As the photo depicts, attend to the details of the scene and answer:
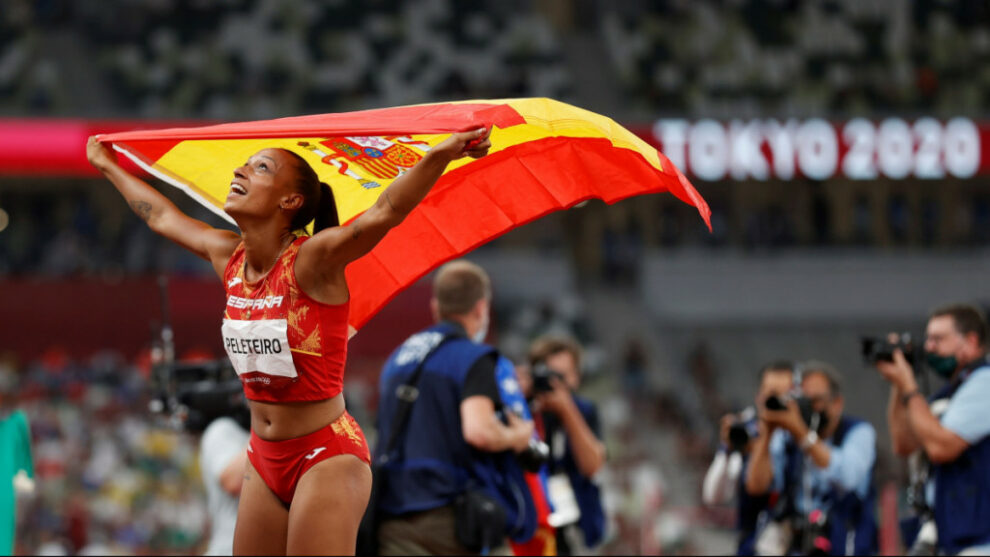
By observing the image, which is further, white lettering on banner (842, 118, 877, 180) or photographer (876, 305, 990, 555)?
white lettering on banner (842, 118, 877, 180)

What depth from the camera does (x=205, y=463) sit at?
4.96m

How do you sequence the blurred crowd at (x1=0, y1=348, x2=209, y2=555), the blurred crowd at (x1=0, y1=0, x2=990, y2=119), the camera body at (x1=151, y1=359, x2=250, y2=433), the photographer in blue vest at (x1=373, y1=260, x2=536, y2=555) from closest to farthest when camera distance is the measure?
the photographer in blue vest at (x1=373, y1=260, x2=536, y2=555) < the camera body at (x1=151, y1=359, x2=250, y2=433) < the blurred crowd at (x1=0, y1=348, x2=209, y2=555) < the blurred crowd at (x1=0, y1=0, x2=990, y2=119)

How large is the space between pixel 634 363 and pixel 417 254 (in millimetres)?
13481

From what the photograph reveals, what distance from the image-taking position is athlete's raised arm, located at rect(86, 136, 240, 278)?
4094 millimetres

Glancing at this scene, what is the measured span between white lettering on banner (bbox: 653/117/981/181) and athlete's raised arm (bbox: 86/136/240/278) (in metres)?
14.4

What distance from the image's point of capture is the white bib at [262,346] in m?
3.61

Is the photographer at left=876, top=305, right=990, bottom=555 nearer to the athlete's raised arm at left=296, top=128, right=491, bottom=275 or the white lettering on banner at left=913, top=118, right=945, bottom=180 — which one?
the athlete's raised arm at left=296, top=128, right=491, bottom=275

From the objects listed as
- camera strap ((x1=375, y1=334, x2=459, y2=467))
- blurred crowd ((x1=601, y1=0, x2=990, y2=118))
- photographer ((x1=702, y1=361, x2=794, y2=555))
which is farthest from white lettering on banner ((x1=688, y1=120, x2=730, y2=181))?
camera strap ((x1=375, y1=334, x2=459, y2=467))

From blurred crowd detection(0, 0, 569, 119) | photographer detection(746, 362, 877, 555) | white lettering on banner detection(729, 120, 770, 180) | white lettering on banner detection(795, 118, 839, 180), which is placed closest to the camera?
photographer detection(746, 362, 877, 555)

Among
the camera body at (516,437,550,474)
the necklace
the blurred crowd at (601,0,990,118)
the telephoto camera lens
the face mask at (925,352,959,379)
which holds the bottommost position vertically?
the telephoto camera lens

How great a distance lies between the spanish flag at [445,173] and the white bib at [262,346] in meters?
0.59

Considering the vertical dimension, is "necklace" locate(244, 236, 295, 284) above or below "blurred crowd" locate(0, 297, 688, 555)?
above

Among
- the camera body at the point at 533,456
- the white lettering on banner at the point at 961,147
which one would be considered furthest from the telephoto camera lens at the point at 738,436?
the white lettering on banner at the point at 961,147

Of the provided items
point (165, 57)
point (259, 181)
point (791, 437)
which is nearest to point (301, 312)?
point (259, 181)
